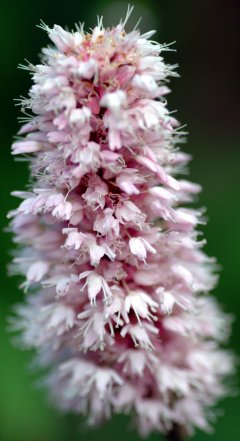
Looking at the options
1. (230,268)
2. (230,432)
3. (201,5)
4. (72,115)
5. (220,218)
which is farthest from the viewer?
(201,5)

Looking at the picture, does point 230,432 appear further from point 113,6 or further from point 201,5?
point 201,5

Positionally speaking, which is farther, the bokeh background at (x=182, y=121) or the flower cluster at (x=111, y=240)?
the bokeh background at (x=182, y=121)

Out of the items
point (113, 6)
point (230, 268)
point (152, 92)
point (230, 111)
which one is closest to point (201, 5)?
point (230, 111)

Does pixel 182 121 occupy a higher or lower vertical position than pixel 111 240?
higher

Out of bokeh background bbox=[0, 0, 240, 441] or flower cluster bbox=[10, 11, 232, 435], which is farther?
bokeh background bbox=[0, 0, 240, 441]
